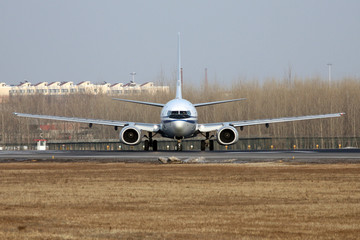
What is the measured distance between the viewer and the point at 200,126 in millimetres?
60219

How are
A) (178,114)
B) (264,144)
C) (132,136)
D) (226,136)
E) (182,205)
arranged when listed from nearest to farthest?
(182,205) < (178,114) < (132,136) < (226,136) < (264,144)

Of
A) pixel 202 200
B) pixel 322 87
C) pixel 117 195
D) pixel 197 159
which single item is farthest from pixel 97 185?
pixel 322 87

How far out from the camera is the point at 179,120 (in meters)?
56.4

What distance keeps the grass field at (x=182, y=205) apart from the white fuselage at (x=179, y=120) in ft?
78.2

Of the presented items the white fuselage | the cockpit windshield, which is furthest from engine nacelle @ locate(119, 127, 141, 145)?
the cockpit windshield

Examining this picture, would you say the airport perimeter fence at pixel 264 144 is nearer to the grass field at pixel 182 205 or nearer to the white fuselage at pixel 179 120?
the white fuselage at pixel 179 120

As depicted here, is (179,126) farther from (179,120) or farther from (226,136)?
(226,136)

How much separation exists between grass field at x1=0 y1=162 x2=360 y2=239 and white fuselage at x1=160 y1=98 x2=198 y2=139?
78.2ft

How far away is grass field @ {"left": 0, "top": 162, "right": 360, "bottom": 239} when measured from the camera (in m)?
14.8

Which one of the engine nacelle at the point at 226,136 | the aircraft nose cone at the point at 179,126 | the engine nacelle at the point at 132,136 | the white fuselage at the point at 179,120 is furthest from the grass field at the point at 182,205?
the engine nacelle at the point at 226,136

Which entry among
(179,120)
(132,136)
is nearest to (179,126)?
(179,120)

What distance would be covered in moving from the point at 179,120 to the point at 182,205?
121ft

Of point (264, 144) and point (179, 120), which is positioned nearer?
point (179, 120)

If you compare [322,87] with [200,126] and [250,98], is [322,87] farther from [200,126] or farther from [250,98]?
[200,126]
